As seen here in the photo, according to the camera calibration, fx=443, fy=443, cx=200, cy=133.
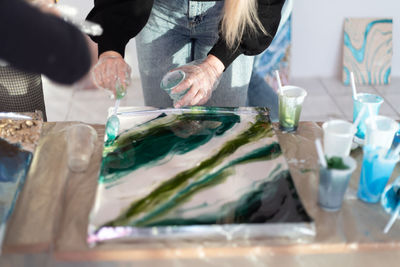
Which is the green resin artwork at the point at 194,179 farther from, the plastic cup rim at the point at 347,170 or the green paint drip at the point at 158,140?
the plastic cup rim at the point at 347,170

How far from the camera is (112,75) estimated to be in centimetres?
138

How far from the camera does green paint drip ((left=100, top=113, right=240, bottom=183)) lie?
1119 mm

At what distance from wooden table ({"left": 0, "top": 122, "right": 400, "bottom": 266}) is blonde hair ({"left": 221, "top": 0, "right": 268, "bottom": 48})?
64 cm

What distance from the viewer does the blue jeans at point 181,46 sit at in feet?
5.16

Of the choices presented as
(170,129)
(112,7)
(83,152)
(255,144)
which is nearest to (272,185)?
(255,144)

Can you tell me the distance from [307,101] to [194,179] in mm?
2057

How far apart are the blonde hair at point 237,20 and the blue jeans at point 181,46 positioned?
90 millimetres

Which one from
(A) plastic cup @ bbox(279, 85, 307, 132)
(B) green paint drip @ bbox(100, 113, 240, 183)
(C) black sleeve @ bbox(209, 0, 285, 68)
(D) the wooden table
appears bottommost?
(D) the wooden table

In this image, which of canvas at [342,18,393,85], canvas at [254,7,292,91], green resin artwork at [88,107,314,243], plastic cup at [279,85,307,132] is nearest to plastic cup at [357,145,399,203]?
green resin artwork at [88,107,314,243]

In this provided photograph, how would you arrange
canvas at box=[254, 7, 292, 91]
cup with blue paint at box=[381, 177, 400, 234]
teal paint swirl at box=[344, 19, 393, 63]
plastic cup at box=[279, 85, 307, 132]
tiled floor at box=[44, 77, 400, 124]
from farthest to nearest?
1. teal paint swirl at box=[344, 19, 393, 63]
2. tiled floor at box=[44, 77, 400, 124]
3. canvas at box=[254, 7, 292, 91]
4. plastic cup at box=[279, 85, 307, 132]
5. cup with blue paint at box=[381, 177, 400, 234]

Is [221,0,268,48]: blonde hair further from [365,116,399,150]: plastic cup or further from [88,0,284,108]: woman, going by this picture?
[365,116,399,150]: plastic cup

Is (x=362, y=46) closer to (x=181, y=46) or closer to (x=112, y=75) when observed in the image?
(x=181, y=46)

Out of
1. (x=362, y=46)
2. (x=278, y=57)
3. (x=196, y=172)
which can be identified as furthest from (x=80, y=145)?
(x=362, y=46)

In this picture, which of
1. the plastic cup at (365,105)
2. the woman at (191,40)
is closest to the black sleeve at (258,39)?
the woman at (191,40)
